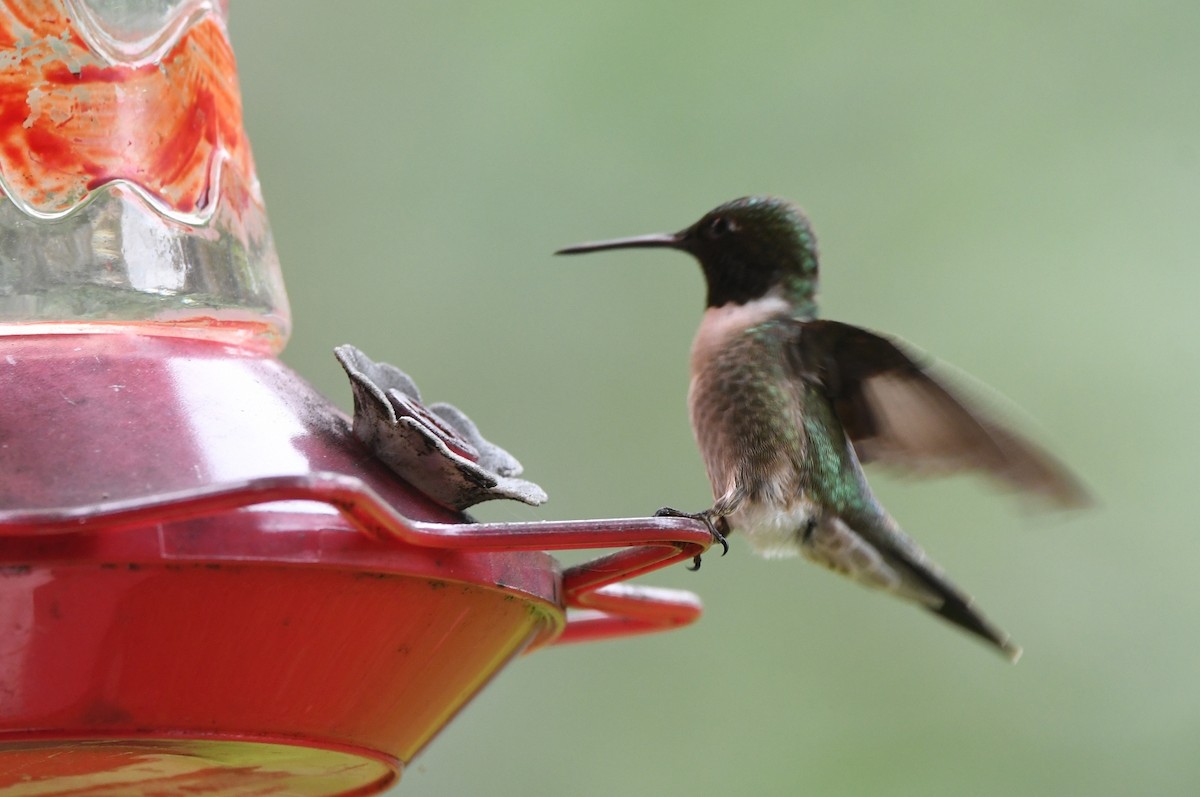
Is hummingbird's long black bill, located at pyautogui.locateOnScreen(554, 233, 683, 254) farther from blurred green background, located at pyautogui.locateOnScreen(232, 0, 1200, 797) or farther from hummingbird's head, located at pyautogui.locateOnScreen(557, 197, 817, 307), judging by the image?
blurred green background, located at pyautogui.locateOnScreen(232, 0, 1200, 797)

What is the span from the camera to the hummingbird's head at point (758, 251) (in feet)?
9.53

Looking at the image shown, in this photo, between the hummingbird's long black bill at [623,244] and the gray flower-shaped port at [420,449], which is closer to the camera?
the gray flower-shaped port at [420,449]

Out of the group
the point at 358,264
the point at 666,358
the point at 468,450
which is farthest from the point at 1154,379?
the point at 468,450

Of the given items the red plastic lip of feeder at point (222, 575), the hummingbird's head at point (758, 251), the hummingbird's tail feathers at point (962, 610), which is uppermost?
the hummingbird's head at point (758, 251)

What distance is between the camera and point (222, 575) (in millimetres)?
1398

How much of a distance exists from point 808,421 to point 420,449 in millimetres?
1180

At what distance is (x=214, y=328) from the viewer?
1.93 meters

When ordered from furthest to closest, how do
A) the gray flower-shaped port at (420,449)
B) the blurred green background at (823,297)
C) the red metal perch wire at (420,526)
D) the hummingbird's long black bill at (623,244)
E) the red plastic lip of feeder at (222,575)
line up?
the blurred green background at (823,297) → the hummingbird's long black bill at (623,244) → the gray flower-shaped port at (420,449) → the red plastic lip of feeder at (222,575) → the red metal perch wire at (420,526)

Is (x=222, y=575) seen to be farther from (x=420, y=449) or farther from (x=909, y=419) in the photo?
(x=909, y=419)

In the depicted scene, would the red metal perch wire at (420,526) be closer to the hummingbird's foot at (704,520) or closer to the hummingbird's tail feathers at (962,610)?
the hummingbird's foot at (704,520)

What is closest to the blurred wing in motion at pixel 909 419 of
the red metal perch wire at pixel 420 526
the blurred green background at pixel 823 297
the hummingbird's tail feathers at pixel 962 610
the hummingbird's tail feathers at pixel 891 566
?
the hummingbird's tail feathers at pixel 891 566

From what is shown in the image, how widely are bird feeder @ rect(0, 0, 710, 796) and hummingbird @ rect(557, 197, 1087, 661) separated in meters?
0.53

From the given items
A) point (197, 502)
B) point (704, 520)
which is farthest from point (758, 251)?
point (197, 502)

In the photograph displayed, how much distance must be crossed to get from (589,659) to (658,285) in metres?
1.20
